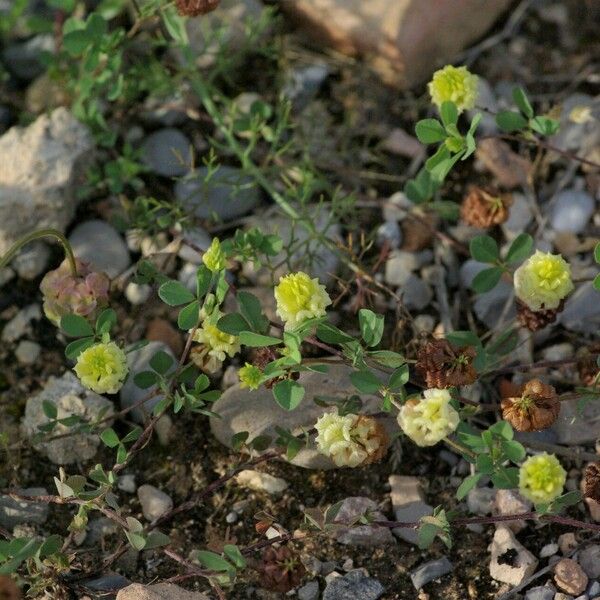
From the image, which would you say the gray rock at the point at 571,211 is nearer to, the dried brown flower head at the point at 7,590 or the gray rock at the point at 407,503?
the gray rock at the point at 407,503

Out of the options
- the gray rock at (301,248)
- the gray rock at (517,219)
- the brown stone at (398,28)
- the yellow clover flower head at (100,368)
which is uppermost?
the brown stone at (398,28)

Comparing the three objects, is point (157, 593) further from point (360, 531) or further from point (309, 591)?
point (360, 531)

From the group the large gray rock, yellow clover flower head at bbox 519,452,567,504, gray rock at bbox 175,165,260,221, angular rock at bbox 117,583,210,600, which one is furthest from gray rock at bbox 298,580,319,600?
the large gray rock

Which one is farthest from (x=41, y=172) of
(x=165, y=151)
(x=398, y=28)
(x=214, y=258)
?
(x=398, y=28)

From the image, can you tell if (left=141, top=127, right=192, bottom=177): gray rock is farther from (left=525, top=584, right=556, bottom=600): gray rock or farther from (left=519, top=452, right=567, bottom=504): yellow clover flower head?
(left=525, top=584, right=556, bottom=600): gray rock

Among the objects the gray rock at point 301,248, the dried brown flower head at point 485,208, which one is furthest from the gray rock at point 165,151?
the dried brown flower head at point 485,208

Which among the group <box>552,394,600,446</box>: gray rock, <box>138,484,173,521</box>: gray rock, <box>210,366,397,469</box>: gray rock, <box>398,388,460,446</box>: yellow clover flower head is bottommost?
<box>552,394,600,446</box>: gray rock
